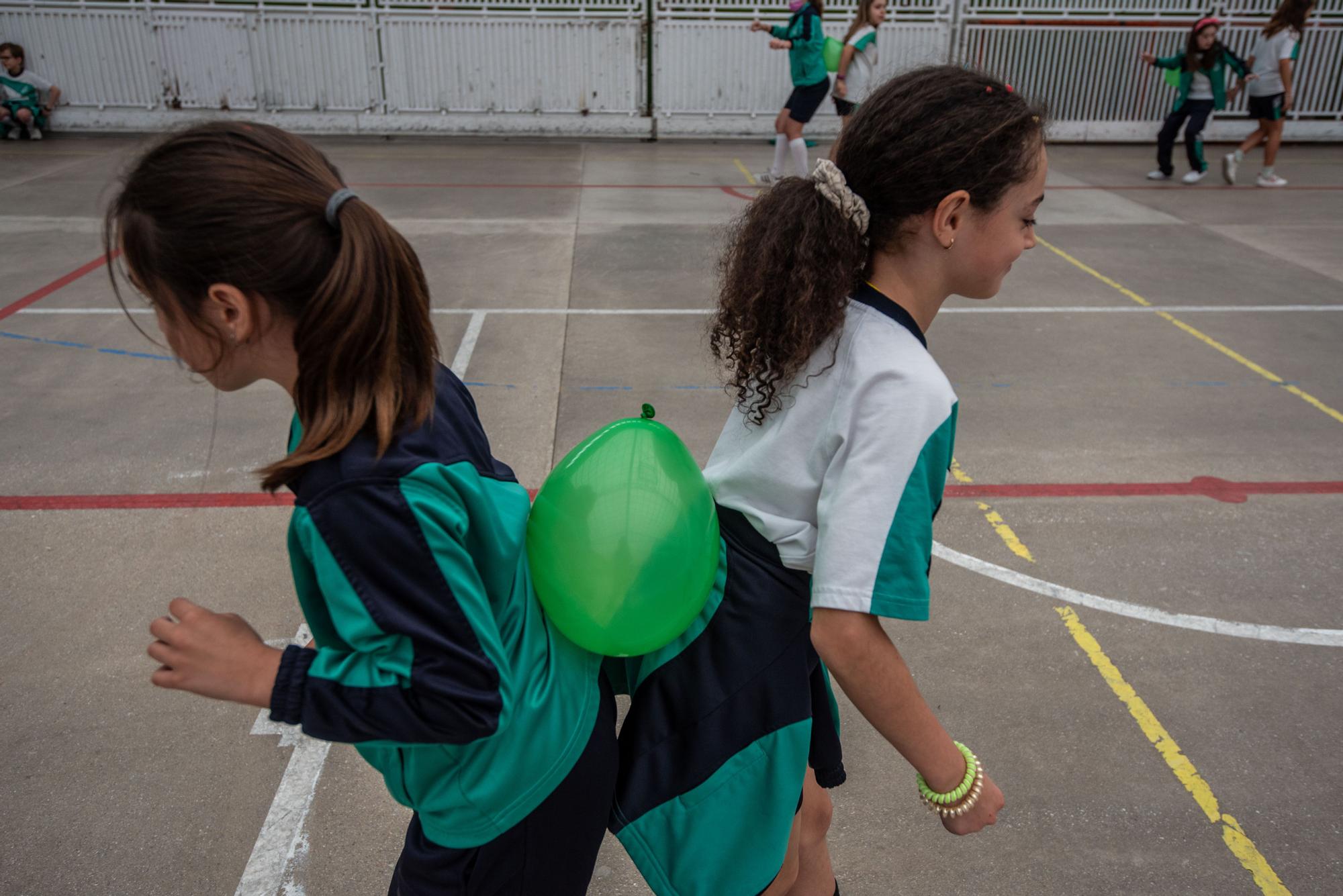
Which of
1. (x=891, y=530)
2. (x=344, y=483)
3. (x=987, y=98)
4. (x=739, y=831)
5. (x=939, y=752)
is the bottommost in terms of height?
(x=739, y=831)

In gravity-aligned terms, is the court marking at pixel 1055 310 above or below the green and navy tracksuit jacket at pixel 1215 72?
below

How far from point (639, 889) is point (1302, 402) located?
454 centimetres

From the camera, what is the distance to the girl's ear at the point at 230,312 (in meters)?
1.13

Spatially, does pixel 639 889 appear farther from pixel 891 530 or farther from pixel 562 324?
pixel 562 324

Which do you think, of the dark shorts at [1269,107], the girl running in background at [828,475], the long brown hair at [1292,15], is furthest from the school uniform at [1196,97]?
the girl running in background at [828,475]

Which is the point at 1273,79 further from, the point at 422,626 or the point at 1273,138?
the point at 422,626

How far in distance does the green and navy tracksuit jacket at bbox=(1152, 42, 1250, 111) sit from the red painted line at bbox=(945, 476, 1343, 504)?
7.47 metres

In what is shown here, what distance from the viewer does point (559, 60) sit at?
13.5m

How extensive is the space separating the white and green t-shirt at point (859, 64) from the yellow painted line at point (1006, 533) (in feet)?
22.3

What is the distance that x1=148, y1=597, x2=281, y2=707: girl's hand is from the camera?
1.15 meters

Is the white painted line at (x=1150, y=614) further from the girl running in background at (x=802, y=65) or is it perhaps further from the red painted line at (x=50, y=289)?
the girl running in background at (x=802, y=65)

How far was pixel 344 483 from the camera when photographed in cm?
108

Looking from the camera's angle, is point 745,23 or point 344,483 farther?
point 745,23

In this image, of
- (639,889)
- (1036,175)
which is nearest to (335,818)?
(639,889)
